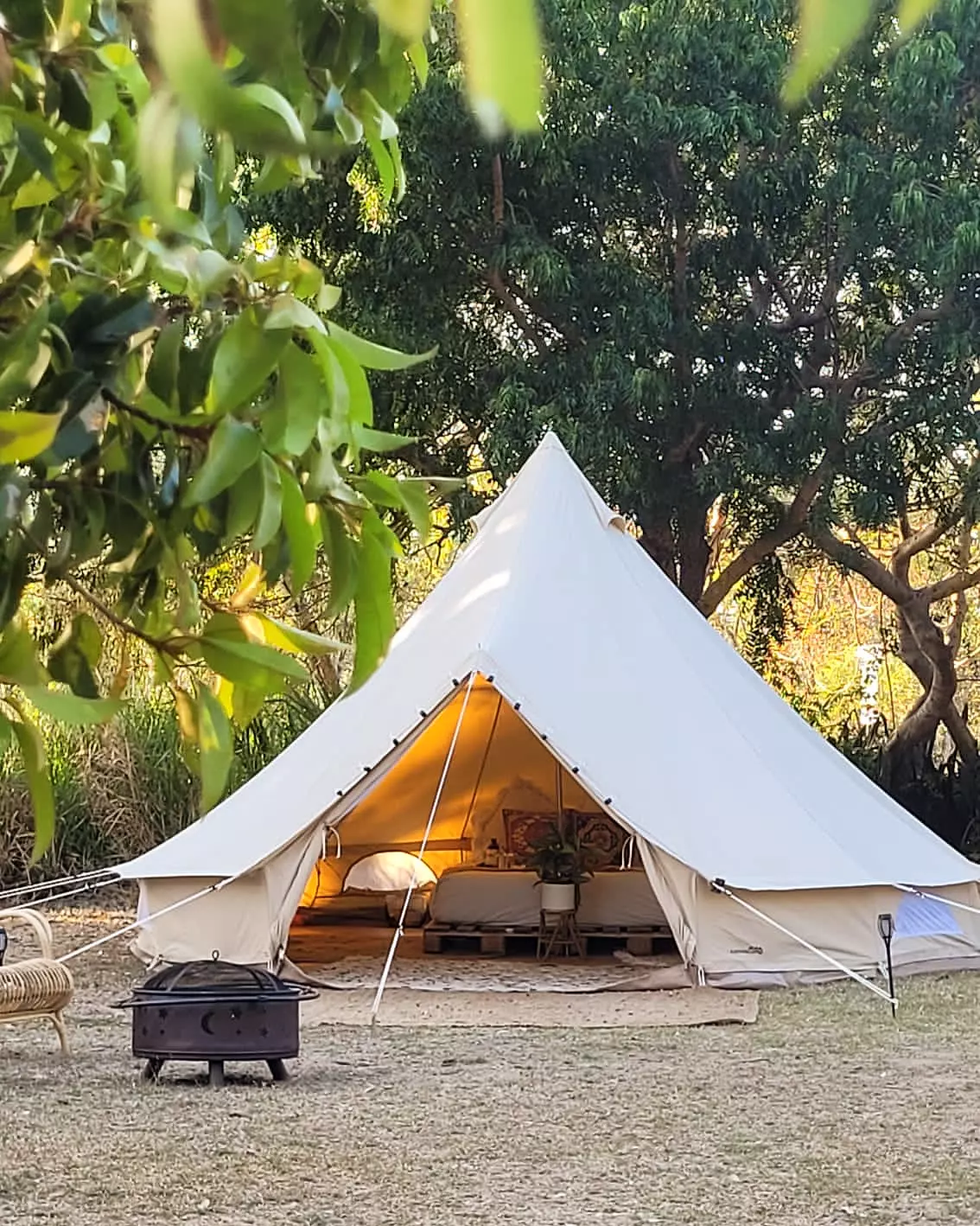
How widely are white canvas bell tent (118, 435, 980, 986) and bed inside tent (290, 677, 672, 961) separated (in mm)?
787

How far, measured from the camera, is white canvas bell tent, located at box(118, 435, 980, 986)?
704cm

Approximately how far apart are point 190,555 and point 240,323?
199 mm

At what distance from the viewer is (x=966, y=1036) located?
610 cm

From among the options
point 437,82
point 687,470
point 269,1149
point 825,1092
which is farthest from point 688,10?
point 269,1149

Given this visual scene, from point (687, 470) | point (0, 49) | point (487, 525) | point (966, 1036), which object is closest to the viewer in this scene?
point (0, 49)

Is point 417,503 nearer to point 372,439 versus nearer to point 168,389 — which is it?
point 372,439

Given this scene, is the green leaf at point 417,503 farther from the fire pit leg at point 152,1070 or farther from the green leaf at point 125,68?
the fire pit leg at point 152,1070

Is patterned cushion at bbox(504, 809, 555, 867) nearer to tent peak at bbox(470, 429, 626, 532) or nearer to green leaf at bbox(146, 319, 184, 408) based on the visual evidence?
tent peak at bbox(470, 429, 626, 532)

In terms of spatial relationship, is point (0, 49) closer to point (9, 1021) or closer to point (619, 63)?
point (9, 1021)

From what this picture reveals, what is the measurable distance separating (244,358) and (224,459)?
5 centimetres

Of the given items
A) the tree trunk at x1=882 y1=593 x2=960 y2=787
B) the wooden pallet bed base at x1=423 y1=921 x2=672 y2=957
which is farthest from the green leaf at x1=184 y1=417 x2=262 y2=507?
the tree trunk at x1=882 y1=593 x2=960 y2=787

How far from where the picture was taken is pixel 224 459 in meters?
0.79

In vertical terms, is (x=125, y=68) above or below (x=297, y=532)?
above

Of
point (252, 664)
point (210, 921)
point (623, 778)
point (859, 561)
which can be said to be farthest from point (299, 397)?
point (859, 561)
